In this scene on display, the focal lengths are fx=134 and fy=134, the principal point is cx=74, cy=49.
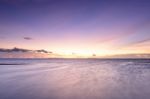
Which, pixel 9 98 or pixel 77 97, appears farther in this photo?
pixel 77 97

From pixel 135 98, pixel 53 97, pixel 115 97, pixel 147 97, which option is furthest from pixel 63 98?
pixel 147 97

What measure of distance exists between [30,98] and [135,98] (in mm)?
5980

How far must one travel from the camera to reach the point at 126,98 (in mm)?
7719

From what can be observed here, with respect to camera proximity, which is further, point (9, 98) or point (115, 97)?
point (115, 97)

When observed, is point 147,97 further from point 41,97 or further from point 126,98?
point 41,97

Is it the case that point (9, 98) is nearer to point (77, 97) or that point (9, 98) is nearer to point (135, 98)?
point (77, 97)

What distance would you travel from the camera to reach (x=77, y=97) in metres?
7.95

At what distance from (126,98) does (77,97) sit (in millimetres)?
2817

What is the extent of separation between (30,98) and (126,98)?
545 cm

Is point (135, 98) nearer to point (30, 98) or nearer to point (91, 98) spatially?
point (91, 98)

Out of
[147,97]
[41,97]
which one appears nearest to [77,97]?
[41,97]

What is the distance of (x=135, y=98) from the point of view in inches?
305

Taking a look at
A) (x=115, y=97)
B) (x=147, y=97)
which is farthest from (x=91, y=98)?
(x=147, y=97)

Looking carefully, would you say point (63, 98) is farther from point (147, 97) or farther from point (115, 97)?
point (147, 97)
